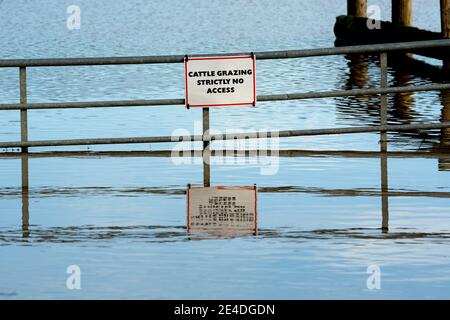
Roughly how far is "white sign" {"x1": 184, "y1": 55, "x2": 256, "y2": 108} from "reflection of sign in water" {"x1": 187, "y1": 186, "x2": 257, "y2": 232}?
2.14 m

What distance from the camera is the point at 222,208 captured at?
12516 millimetres

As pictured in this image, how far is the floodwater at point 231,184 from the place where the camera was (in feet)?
31.9

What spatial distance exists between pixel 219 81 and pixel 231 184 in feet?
A: 6.81

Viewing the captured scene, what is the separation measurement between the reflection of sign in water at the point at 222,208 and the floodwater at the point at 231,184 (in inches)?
4.8

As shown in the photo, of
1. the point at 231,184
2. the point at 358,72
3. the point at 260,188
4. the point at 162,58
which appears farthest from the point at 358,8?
the point at 260,188

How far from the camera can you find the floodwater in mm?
9727

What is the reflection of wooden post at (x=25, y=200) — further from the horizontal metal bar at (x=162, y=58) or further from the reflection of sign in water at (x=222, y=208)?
the reflection of sign in water at (x=222, y=208)

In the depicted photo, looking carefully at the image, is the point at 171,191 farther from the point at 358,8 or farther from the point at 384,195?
the point at 358,8

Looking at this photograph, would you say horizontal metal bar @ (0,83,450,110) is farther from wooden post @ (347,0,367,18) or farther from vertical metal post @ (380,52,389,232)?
wooden post @ (347,0,367,18)

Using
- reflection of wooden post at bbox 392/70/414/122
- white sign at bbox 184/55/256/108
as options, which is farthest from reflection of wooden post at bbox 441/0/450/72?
white sign at bbox 184/55/256/108

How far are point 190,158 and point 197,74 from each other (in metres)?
0.76

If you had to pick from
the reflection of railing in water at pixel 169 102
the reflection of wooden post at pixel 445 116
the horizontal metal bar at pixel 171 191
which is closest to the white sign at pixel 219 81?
the reflection of railing in water at pixel 169 102

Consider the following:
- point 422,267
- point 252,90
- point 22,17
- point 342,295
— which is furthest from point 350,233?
point 22,17
